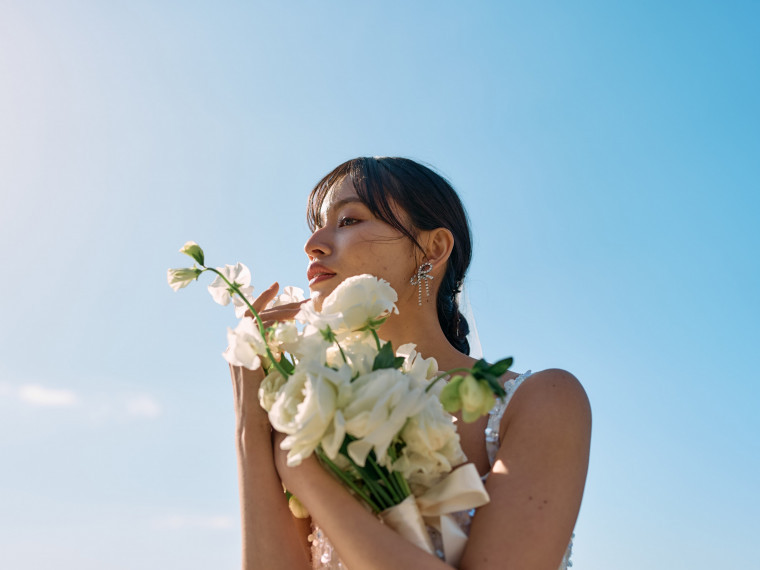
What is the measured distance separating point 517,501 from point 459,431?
26.4 inches

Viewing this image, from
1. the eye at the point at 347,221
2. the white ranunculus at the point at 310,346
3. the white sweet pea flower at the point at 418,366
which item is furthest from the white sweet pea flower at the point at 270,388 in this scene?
the eye at the point at 347,221

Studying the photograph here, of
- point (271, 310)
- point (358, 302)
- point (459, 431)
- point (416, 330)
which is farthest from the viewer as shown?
point (416, 330)

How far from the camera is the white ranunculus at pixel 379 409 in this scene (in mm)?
2129

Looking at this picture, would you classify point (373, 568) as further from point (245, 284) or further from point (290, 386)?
point (245, 284)

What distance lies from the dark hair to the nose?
1.04 ft

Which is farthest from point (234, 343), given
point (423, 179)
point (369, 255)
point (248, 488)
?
point (423, 179)

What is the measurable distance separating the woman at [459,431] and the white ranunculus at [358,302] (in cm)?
53

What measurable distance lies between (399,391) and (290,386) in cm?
34

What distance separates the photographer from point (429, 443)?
2.22 m

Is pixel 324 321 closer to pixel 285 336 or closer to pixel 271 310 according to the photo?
pixel 285 336

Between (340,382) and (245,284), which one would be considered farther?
(245,284)

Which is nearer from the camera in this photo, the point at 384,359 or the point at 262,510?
the point at 384,359

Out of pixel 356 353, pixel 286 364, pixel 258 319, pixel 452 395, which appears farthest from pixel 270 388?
pixel 452 395

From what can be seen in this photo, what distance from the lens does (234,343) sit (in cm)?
243
